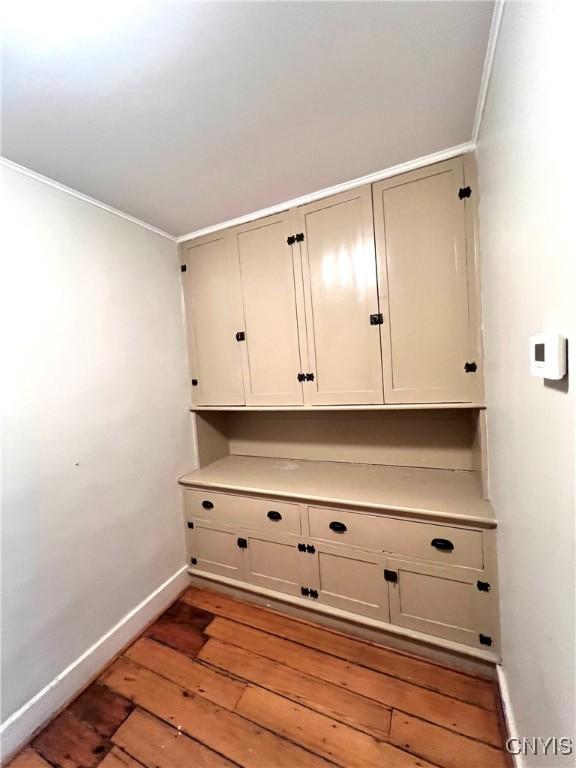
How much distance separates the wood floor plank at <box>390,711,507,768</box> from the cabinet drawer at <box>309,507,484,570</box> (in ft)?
1.95

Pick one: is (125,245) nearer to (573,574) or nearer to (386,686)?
(573,574)

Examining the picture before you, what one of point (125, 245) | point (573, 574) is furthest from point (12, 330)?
point (573, 574)

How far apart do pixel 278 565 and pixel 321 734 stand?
0.73 m

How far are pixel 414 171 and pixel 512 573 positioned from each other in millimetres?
1823

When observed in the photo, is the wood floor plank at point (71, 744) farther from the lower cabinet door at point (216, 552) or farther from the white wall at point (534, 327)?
the white wall at point (534, 327)

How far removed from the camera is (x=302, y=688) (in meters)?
1.41

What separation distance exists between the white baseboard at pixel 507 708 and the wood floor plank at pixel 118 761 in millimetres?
1354

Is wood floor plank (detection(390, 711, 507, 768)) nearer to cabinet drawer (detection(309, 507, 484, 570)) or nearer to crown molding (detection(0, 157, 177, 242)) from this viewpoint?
cabinet drawer (detection(309, 507, 484, 570))

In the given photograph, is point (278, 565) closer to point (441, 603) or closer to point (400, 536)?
point (400, 536)

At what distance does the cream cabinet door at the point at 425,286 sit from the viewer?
151 centimetres

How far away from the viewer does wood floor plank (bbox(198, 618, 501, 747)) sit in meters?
1.24

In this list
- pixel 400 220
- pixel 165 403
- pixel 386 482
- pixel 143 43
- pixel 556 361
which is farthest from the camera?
pixel 165 403

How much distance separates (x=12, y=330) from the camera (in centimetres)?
133

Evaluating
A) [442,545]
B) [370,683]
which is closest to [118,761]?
[370,683]
